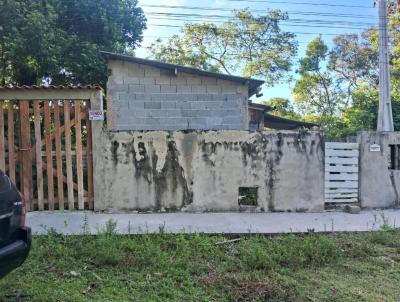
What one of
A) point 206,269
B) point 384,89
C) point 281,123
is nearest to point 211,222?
point 206,269

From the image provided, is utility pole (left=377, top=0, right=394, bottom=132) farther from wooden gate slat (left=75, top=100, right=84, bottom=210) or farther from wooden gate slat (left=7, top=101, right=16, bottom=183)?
wooden gate slat (left=7, top=101, right=16, bottom=183)

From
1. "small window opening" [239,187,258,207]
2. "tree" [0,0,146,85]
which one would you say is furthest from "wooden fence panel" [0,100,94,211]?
"tree" [0,0,146,85]

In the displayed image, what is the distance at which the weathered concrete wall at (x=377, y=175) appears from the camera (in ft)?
24.8

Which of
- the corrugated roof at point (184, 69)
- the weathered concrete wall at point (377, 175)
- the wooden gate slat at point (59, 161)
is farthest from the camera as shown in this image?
the corrugated roof at point (184, 69)

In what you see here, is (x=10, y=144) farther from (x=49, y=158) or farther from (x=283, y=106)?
(x=283, y=106)

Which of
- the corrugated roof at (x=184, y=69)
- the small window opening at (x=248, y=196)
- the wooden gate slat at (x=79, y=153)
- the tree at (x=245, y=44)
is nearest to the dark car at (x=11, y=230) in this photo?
the wooden gate slat at (x=79, y=153)

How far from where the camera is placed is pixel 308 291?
3.73m

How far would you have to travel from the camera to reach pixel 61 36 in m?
11.7

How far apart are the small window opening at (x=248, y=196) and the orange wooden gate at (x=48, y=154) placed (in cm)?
303

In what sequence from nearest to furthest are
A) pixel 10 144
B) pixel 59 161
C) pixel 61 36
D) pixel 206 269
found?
1. pixel 206 269
2. pixel 10 144
3. pixel 59 161
4. pixel 61 36

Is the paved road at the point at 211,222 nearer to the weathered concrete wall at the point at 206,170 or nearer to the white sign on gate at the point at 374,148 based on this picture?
the weathered concrete wall at the point at 206,170

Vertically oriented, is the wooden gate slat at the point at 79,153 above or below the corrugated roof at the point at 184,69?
below

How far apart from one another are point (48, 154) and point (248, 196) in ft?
13.3

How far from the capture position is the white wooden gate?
7430 millimetres
